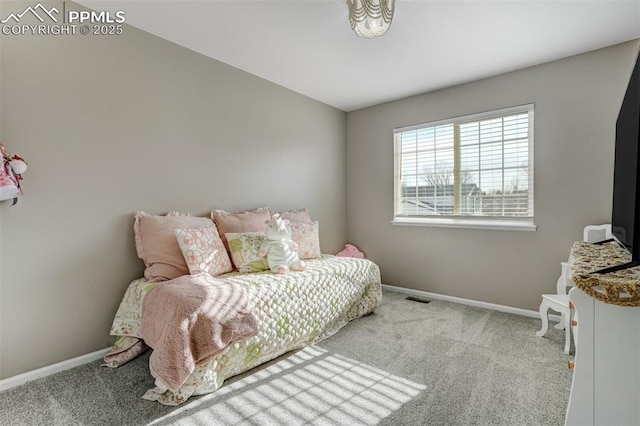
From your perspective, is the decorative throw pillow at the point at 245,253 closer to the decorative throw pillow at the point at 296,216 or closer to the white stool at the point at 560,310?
the decorative throw pillow at the point at 296,216

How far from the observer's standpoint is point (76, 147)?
2.05 m

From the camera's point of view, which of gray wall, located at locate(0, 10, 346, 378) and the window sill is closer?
gray wall, located at locate(0, 10, 346, 378)

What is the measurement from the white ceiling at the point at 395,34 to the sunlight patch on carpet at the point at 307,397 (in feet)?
8.04

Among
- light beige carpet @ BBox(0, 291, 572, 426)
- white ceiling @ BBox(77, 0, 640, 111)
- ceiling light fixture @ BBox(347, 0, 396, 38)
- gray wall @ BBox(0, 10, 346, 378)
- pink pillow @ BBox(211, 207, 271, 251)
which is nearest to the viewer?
light beige carpet @ BBox(0, 291, 572, 426)

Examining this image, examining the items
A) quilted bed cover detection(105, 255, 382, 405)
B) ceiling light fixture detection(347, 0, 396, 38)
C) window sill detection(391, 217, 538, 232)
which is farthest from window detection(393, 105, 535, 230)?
ceiling light fixture detection(347, 0, 396, 38)

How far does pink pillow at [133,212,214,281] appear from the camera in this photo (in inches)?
87.4

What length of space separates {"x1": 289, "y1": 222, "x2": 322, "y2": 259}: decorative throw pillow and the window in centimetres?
128

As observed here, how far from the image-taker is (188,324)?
1.66m

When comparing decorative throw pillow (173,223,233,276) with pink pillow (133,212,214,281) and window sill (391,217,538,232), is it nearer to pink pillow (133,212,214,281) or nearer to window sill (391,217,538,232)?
pink pillow (133,212,214,281)

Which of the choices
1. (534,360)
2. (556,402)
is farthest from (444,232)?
(556,402)

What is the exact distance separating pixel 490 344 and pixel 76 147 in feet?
10.9

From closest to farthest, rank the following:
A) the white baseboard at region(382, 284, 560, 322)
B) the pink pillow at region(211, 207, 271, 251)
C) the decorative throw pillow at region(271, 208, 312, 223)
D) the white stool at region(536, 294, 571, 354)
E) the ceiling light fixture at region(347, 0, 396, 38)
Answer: the ceiling light fixture at region(347, 0, 396, 38) < the white stool at region(536, 294, 571, 354) < the pink pillow at region(211, 207, 271, 251) < the white baseboard at region(382, 284, 560, 322) < the decorative throw pillow at region(271, 208, 312, 223)

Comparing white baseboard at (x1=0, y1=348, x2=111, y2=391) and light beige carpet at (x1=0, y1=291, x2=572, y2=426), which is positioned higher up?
white baseboard at (x1=0, y1=348, x2=111, y2=391)

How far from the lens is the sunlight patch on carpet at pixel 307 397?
1.58 meters
